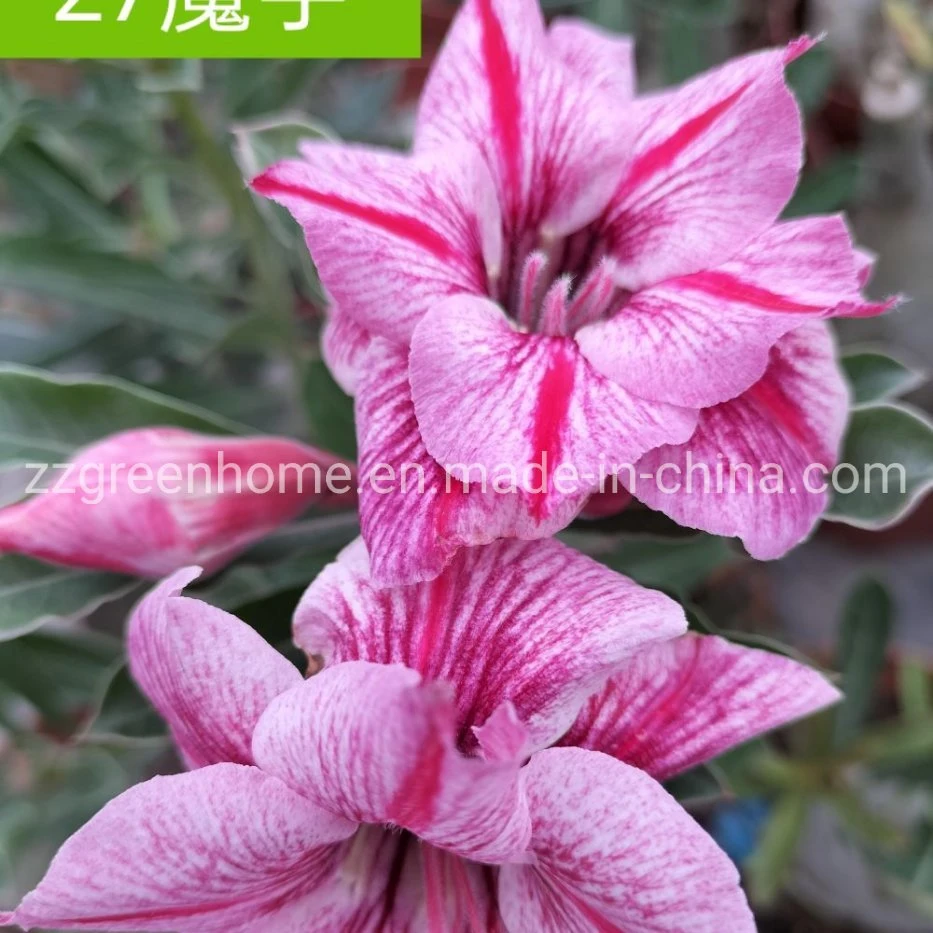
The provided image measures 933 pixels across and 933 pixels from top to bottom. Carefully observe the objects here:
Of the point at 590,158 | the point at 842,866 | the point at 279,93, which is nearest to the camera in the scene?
the point at 590,158

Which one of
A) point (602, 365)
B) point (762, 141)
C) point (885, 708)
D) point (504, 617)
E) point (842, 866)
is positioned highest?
point (762, 141)

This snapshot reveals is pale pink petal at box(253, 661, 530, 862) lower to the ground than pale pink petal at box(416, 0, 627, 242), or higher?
lower

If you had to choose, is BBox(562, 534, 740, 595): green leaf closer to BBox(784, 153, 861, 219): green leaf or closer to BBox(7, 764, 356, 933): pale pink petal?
BBox(784, 153, 861, 219): green leaf

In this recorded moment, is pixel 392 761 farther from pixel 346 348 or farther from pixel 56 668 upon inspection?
pixel 56 668

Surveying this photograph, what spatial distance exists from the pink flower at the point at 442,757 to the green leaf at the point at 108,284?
555mm

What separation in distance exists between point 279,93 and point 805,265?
2.39 feet

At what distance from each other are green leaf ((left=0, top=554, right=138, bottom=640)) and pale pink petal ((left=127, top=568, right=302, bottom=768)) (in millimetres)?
173

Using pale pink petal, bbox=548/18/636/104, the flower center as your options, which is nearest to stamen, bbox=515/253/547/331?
the flower center

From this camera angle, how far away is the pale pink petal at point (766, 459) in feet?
1.48

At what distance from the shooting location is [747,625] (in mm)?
1397

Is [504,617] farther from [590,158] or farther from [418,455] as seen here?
[590,158]

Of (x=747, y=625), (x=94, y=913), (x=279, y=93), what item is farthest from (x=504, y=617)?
(x=747, y=625)

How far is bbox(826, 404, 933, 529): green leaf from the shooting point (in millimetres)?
555

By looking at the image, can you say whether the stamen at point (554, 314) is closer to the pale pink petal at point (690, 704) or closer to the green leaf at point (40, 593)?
the pale pink petal at point (690, 704)
